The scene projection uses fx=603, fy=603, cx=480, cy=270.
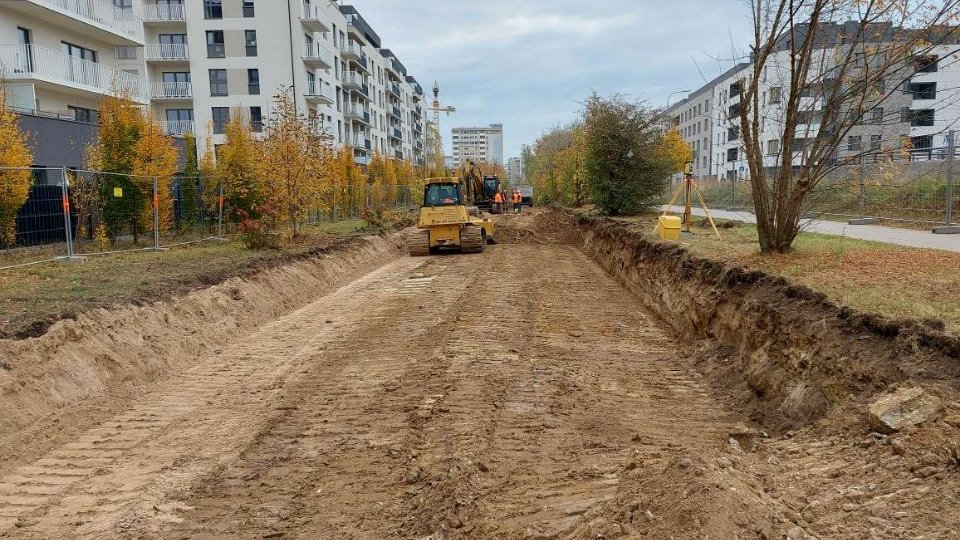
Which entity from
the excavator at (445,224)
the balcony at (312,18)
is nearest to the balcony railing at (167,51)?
the balcony at (312,18)

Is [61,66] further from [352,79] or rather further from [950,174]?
[352,79]

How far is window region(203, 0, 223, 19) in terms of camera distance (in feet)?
143

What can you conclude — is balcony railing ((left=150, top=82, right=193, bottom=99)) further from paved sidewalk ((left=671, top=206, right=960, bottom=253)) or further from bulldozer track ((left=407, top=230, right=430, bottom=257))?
paved sidewalk ((left=671, top=206, right=960, bottom=253))

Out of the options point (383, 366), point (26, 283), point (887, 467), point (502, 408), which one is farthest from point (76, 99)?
point (887, 467)

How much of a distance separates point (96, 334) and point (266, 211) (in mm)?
10199

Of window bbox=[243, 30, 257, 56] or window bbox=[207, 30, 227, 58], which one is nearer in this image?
window bbox=[207, 30, 227, 58]

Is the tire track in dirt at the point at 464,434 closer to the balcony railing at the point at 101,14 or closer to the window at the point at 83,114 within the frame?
the balcony railing at the point at 101,14

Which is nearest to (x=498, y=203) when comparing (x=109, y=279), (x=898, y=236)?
(x=898, y=236)

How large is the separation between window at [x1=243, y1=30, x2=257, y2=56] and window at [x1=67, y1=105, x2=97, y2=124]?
70.0 ft

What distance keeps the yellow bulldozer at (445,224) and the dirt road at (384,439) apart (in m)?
9.52

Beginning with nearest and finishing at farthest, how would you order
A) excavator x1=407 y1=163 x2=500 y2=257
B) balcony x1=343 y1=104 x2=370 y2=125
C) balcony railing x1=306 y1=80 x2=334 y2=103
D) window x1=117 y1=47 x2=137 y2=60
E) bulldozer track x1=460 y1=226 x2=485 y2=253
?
excavator x1=407 y1=163 x2=500 y2=257 < bulldozer track x1=460 y1=226 x2=485 y2=253 < window x1=117 y1=47 x2=137 y2=60 < balcony railing x1=306 y1=80 x2=334 y2=103 < balcony x1=343 y1=104 x2=370 y2=125

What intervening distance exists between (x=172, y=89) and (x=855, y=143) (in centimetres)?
4623

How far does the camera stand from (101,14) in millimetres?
25516

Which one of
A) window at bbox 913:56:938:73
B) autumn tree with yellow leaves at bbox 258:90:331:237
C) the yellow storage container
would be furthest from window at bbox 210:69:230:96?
window at bbox 913:56:938:73
